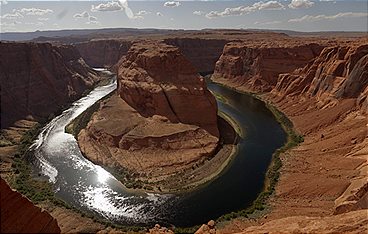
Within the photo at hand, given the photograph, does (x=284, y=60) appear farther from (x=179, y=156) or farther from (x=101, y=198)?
(x=101, y=198)

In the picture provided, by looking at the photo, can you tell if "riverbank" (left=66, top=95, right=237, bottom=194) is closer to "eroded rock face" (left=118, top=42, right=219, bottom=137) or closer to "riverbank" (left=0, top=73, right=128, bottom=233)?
"eroded rock face" (left=118, top=42, right=219, bottom=137)

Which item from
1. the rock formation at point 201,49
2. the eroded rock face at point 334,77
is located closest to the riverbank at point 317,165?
the eroded rock face at point 334,77

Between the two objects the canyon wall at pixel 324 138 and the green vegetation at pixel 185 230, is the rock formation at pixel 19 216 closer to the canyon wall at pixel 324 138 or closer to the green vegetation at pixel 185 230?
the canyon wall at pixel 324 138

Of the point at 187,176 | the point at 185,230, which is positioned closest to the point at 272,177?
the point at 187,176

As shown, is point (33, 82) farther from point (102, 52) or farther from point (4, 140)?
point (102, 52)

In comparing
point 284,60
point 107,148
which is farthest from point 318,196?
point 284,60
